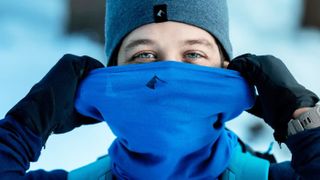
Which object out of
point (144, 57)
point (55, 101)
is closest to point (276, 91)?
point (144, 57)

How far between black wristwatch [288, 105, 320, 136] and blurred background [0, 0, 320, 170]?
160cm

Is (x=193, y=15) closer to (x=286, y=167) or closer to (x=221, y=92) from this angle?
(x=221, y=92)

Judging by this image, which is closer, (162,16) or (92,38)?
(162,16)

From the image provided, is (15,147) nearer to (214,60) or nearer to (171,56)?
(171,56)

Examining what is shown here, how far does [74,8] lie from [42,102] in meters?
2.39

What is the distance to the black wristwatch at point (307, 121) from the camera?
3.61 ft

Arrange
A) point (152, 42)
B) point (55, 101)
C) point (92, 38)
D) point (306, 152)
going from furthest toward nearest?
point (92, 38), point (152, 42), point (55, 101), point (306, 152)

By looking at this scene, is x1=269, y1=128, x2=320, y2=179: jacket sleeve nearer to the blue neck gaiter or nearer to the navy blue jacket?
the navy blue jacket

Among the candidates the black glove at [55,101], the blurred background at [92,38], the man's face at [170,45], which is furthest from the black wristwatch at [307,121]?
the blurred background at [92,38]

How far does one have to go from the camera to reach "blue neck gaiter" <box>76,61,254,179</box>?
1.23 meters

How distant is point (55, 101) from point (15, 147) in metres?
0.12

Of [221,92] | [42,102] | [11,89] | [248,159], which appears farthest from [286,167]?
[11,89]

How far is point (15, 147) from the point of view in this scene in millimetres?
1145

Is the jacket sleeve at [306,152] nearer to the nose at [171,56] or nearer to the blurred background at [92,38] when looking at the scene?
the nose at [171,56]
